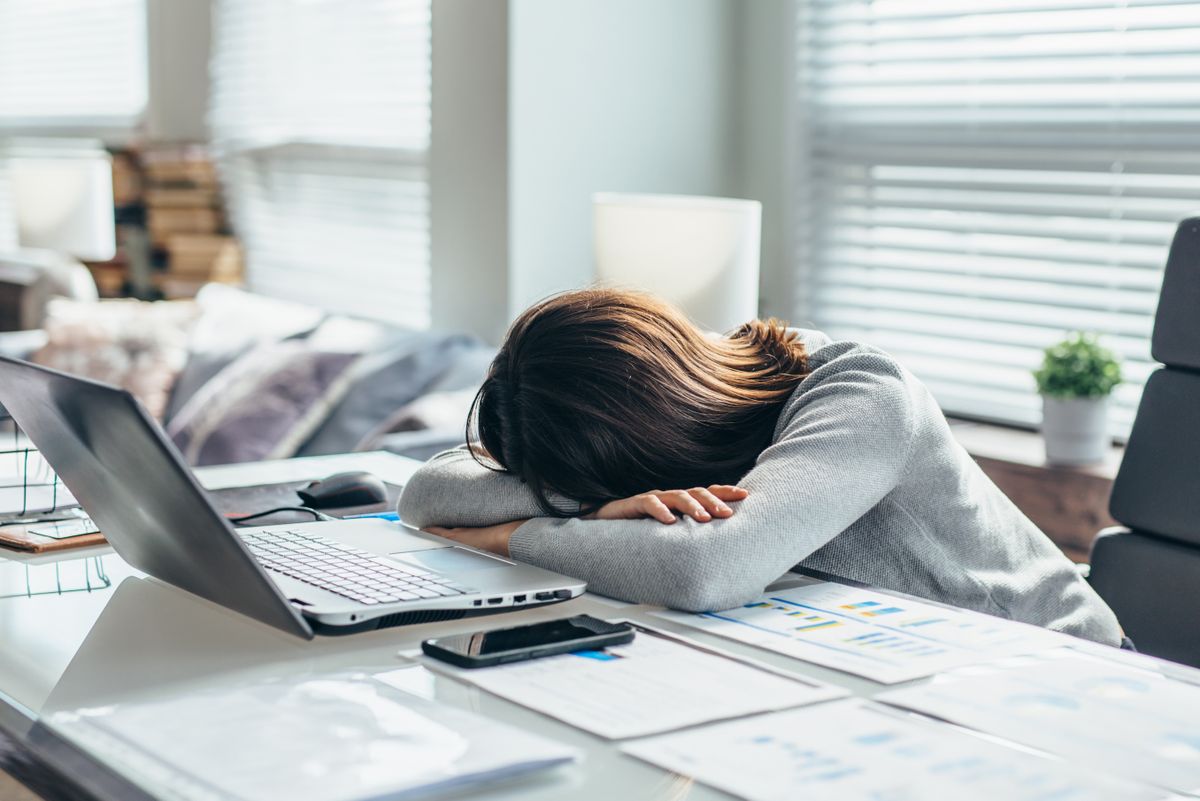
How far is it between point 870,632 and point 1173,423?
0.74 meters

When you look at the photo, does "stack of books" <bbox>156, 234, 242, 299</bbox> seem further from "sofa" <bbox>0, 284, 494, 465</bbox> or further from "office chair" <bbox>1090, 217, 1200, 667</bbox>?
"office chair" <bbox>1090, 217, 1200, 667</bbox>

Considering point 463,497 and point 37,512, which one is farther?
point 37,512

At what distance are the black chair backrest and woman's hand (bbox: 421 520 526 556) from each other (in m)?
0.77

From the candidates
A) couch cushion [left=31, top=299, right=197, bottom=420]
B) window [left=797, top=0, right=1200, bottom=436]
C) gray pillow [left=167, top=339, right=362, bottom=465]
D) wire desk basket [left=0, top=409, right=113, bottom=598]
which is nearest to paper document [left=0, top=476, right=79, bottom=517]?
wire desk basket [left=0, top=409, right=113, bottom=598]

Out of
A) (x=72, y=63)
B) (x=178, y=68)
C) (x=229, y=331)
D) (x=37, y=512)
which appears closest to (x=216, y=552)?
(x=37, y=512)

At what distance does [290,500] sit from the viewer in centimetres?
164

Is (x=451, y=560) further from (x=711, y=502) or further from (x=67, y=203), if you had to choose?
(x=67, y=203)

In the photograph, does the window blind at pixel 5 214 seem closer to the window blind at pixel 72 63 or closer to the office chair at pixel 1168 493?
the window blind at pixel 72 63

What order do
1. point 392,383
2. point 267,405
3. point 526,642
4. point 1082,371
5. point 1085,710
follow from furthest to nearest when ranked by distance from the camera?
point 267,405
point 392,383
point 1082,371
point 526,642
point 1085,710

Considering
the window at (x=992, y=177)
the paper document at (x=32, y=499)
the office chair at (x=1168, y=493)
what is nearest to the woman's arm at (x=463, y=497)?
the paper document at (x=32, y=499)

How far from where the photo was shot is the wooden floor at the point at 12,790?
84 centimetres

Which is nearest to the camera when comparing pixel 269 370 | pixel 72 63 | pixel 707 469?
pixel 707 469

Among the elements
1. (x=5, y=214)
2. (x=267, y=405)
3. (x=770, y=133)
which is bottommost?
(x=267, y=405)

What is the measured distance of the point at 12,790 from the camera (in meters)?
0.87
